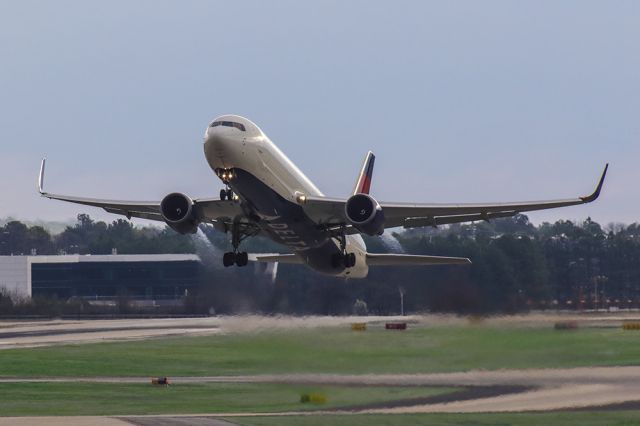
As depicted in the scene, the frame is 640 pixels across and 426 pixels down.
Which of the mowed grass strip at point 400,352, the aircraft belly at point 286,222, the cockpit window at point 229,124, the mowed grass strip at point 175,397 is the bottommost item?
the mowed grass strip at point 175,397

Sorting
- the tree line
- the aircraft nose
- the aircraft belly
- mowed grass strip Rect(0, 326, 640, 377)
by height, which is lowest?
mowed grass strip Rect(0, 326, 640, 377)

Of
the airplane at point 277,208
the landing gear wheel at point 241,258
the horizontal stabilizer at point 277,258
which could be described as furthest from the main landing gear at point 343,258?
the landing gear wheel at point 241,258

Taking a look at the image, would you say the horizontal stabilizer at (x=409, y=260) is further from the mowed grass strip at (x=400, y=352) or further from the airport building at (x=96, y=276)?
the airport building at (x=96, y=276)

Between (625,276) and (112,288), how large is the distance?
2097 inches

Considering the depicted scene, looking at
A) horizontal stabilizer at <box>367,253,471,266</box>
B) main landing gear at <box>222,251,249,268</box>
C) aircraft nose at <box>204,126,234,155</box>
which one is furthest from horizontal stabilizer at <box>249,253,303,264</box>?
aircraft nose at <box>204,126,234,155</box>

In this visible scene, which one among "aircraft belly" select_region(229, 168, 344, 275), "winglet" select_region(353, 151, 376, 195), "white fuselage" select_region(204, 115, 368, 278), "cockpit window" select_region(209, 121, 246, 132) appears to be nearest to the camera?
"white fuselage" select_region(204, 115, 368, 278)

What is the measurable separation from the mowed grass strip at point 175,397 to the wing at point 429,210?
877cm

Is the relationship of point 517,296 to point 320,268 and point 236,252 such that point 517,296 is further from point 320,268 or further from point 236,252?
point 236,252

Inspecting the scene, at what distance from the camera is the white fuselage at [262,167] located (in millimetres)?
47281

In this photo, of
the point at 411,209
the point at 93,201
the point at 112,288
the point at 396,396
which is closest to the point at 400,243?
the point at 396,396

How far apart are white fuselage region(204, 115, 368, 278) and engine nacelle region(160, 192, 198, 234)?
2.53 meters

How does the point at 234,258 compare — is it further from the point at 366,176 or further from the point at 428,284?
the point at 366,176

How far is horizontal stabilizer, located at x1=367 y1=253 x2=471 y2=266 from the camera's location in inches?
2251

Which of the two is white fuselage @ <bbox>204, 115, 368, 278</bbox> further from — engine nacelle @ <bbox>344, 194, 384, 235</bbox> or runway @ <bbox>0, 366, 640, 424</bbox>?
runway @ <bbox>0, 366, 640, 424</bbox>
